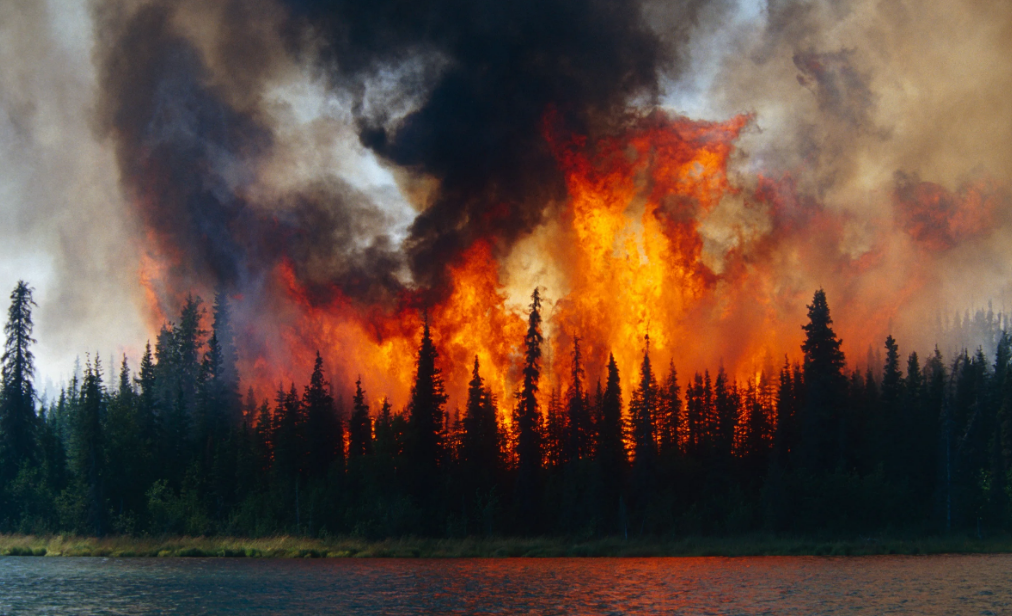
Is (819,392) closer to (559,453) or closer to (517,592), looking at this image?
(559,453)

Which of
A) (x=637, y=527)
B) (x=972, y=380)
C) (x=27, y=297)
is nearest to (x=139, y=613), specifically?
(x=637, y=527)

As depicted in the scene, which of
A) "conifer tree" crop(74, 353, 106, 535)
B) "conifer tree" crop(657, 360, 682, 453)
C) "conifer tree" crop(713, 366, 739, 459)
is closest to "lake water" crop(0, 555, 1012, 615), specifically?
"conifer tree" crop(74, 353, 106, 535)

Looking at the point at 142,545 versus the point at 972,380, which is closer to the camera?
the point at 142,545

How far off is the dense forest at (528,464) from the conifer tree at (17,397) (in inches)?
10.6

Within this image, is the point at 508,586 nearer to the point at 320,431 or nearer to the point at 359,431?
the point at 320,431

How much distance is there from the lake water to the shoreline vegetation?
23.2 feet

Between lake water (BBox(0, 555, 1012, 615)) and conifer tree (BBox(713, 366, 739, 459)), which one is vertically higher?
conifer tree (BBox(713, 366, 739, 459))

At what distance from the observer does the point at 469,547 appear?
340ft

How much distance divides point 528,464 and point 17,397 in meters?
76.8

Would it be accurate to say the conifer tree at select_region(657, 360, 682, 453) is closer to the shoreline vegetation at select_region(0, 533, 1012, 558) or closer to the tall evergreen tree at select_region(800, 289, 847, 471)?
the tall evergreen tree at select_region(800, 289, 847, 471)

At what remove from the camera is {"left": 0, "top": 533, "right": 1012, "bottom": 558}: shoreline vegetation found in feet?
323

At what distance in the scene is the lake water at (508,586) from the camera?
53250mm

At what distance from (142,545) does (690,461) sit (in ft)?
254

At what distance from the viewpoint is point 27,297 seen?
438 feet
